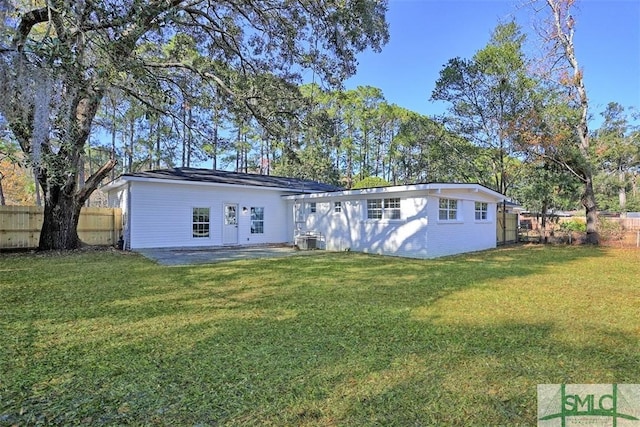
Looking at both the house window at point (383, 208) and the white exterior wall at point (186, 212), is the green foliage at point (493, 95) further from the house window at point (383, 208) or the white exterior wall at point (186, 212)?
the white exterior wall at point (186, 212)

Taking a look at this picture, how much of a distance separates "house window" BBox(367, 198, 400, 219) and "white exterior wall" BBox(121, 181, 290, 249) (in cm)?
497

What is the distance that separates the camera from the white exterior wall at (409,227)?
38.5 ft

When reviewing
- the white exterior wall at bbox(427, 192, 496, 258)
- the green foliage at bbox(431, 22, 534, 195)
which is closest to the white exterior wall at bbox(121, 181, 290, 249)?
the white exterior wall at bbox(427, 192, 496, 258)

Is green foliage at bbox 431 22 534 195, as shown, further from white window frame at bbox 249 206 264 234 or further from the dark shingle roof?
white window frame at bbox 249 206 264 234

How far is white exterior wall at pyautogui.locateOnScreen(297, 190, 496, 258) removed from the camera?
1175 cm

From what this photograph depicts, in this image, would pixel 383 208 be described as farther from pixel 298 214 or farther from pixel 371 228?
pixel 298 214

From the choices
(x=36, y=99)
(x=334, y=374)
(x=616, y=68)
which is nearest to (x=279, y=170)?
(x=616, y=68)

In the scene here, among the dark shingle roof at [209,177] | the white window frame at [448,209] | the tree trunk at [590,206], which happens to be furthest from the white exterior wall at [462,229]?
the dark shingle roof at [209,177]

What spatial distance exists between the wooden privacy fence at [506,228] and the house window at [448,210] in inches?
203

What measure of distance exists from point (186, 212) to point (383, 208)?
7.34m

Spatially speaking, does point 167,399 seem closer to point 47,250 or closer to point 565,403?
point 565,403

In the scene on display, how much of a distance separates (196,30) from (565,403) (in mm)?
12431

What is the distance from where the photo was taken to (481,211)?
14.8 m

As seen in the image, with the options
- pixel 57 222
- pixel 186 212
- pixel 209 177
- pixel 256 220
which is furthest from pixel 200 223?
pixel 57 222
